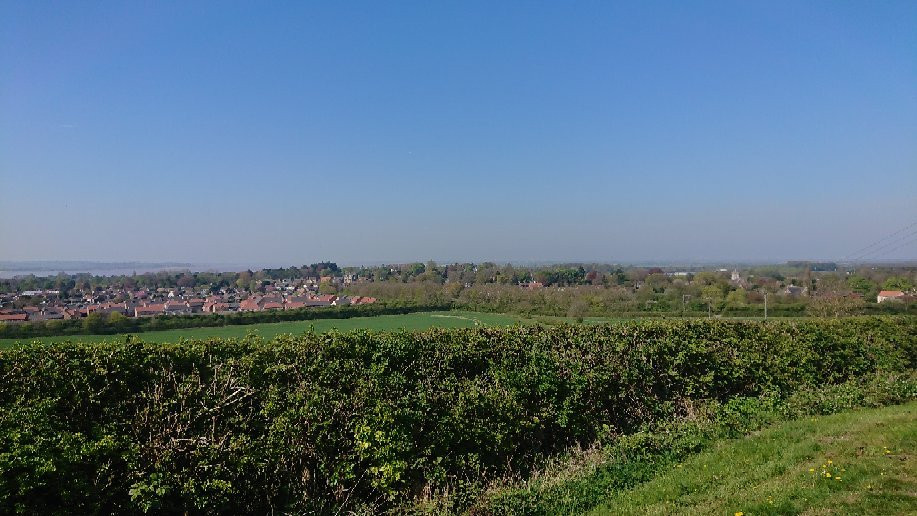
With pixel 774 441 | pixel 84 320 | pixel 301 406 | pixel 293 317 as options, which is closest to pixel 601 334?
pixel 774 441

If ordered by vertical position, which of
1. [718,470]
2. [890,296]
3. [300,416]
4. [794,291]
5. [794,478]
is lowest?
[794,291]

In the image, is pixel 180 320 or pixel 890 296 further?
pixel 890 296

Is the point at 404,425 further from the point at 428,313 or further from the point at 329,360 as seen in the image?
the point at 428,313

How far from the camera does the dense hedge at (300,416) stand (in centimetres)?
475

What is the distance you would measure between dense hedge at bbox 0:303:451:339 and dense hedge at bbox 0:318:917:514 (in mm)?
17899

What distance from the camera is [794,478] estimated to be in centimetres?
559

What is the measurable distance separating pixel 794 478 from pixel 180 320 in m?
28.7

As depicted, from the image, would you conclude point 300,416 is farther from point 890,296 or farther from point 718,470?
point 890,296

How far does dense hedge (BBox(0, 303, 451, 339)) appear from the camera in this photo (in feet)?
68.7

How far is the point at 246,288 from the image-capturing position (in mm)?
46750

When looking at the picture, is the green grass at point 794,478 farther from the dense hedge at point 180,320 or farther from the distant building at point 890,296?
the distant building at point 890,296

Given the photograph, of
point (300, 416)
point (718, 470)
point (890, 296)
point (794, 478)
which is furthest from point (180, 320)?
point (890, 296)

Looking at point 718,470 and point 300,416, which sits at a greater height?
point 300,416

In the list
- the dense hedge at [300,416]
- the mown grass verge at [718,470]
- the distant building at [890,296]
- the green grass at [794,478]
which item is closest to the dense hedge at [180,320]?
the dense hedge at [300,416]
